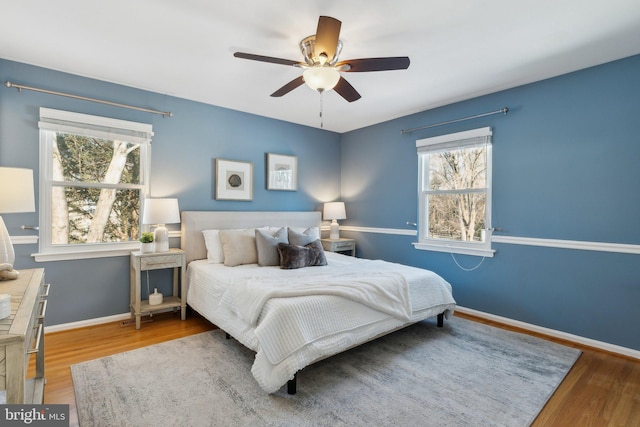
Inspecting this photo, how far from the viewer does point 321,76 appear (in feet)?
7.43

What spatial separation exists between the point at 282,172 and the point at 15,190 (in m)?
3.17

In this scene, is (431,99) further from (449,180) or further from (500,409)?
(500,409)

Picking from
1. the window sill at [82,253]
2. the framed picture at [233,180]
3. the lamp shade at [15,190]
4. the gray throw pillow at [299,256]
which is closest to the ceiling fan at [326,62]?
the lamp shade at [15,190]

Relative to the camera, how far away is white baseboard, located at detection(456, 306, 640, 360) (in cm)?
274

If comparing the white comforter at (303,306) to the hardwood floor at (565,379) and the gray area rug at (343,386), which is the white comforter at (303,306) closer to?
the gray area rug at (343,386)

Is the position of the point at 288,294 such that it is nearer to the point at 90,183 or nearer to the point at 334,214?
the point at 90,183

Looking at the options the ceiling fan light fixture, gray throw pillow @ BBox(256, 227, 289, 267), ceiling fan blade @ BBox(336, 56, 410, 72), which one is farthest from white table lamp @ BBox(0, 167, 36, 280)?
ceiling fan blade @ BBox(336, 56, 410, 72)

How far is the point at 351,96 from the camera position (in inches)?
110

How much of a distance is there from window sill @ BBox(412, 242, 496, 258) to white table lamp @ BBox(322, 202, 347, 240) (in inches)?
49.4

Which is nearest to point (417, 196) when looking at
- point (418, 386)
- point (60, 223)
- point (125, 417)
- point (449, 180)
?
point (449, 180)

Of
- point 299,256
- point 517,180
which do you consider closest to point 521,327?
point 517,180

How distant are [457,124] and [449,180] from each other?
70 cm

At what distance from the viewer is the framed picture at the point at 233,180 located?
13.5 ft

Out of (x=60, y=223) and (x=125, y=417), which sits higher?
(x=60, y=223)
